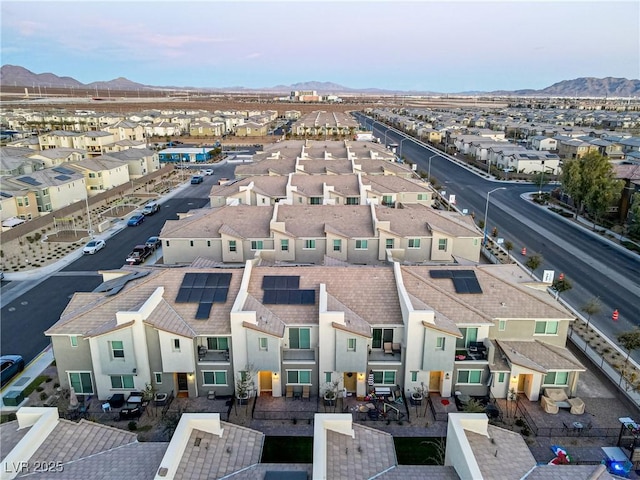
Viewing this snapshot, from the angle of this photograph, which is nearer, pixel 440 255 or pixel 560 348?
pixel 560 348

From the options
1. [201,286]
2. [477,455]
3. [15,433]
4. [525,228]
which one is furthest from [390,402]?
[525,228]

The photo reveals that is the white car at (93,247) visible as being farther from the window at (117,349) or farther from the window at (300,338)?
the window at (300,338)

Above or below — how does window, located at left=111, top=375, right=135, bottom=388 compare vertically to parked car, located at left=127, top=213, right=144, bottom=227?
below

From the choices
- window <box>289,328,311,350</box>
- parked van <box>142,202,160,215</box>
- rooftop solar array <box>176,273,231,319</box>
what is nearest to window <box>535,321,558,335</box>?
window <box>289,328,311,350</box>

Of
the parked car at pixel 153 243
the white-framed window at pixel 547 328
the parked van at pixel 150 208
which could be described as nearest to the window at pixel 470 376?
the white-framed window at pixel 547 328

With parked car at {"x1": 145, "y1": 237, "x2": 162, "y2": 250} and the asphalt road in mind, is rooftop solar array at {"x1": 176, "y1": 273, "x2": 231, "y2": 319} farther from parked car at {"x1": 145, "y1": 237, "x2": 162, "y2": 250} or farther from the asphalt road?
the asphalt road

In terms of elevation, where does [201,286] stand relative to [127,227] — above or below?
above

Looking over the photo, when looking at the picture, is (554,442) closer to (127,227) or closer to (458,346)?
(458,346)
